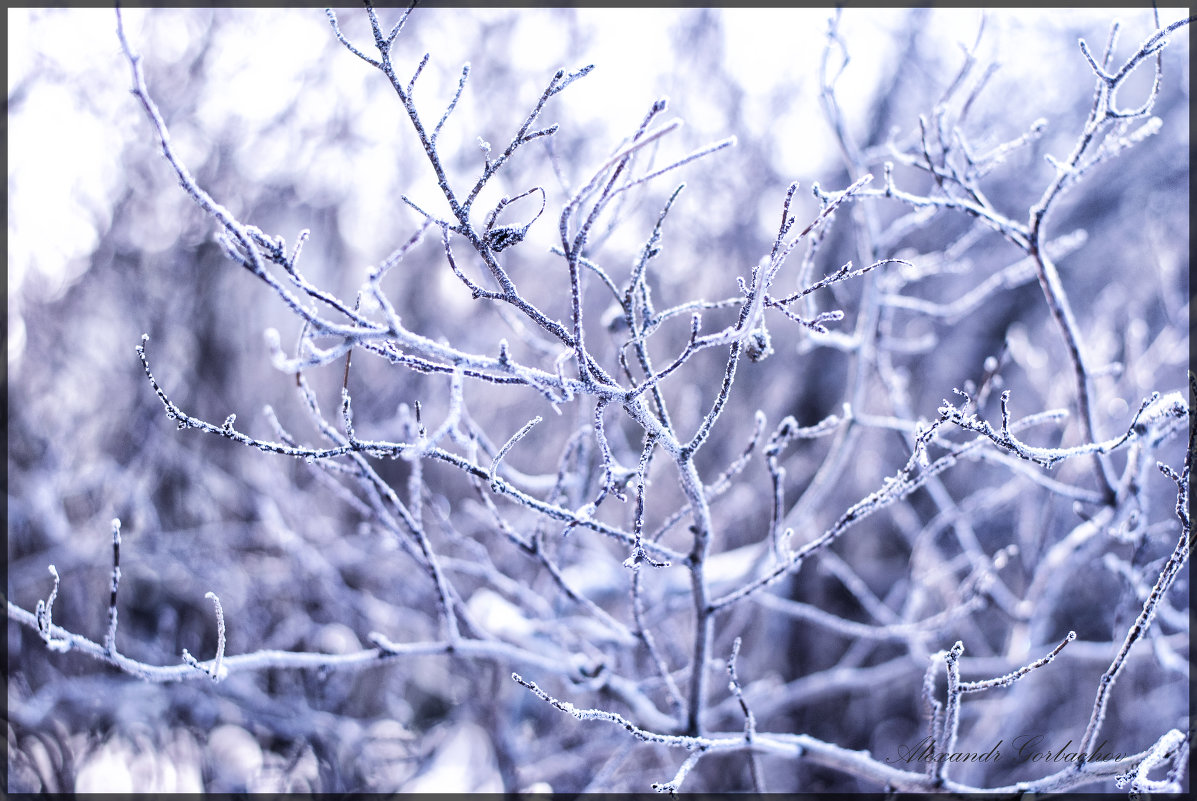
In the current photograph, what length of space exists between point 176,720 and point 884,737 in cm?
483

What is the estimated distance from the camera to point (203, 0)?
486 cm

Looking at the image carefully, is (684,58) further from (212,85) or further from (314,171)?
(212,85)

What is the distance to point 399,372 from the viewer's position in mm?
5266

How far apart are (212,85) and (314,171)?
868 millimetres

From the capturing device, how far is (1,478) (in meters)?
4.48

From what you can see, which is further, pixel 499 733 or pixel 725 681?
pixel 725 681

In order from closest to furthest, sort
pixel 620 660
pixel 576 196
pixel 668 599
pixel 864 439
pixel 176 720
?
pixel 576 196 → pixel 668 599 → pixel 620 660 → pixel 176 720 → pixel 864 439

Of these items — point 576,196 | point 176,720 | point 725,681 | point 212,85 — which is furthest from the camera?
point 212,85

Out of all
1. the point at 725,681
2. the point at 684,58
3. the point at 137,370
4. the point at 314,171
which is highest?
the point at 684,58

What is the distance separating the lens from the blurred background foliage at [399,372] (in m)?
3.70

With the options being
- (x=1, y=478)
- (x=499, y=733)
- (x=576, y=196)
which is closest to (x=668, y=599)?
(x=499, y=733)

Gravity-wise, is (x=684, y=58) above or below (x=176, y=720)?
above

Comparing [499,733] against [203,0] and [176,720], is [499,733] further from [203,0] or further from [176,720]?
[203,0]

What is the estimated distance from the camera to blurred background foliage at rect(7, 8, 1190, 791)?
146 inches
